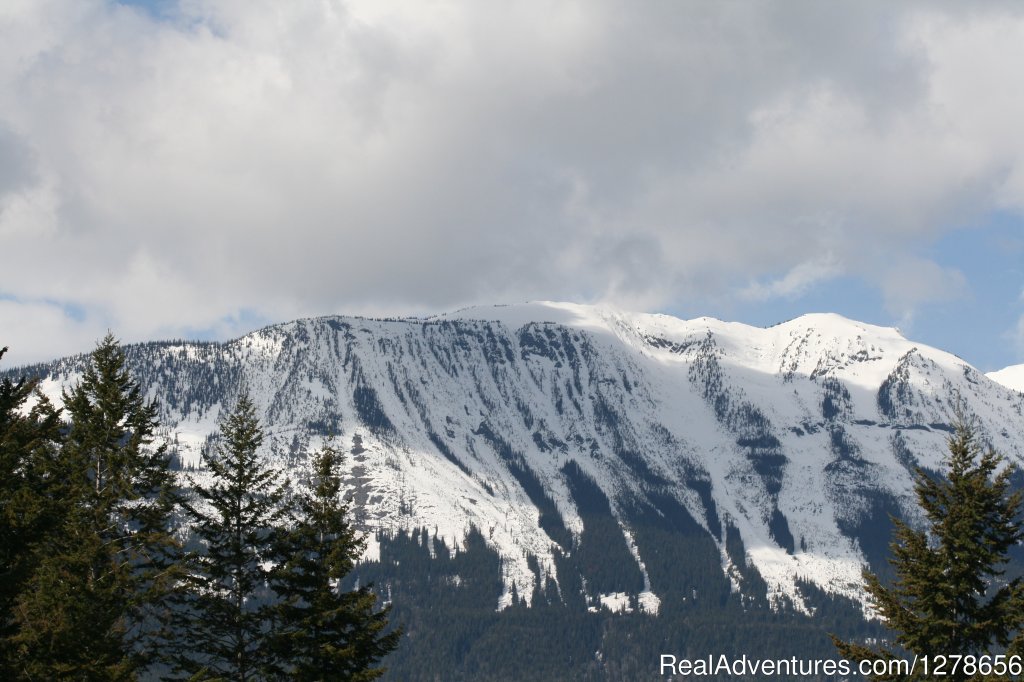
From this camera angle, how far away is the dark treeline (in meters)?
42.7

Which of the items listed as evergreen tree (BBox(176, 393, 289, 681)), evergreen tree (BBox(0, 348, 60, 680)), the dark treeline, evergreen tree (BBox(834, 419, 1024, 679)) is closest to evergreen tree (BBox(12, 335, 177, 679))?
the dark treeline

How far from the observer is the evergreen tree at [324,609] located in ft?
152

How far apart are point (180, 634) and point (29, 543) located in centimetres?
1158

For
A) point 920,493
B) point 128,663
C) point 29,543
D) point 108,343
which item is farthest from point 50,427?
point 920,493

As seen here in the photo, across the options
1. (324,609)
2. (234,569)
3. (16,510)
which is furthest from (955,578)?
(16,510)

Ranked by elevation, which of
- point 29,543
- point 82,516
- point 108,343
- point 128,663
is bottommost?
point 128,663

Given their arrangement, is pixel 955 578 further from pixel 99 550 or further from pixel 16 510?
pixel 16 510

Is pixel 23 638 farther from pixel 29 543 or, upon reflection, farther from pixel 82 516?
pixel 82 516

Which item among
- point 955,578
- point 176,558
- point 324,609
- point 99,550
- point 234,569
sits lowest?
point 955,578

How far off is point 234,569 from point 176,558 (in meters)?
2.60

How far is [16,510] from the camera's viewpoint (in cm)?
3659

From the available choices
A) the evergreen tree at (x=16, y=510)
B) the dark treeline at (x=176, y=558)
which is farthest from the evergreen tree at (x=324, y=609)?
the evergreen tree at (x=16, y=510)

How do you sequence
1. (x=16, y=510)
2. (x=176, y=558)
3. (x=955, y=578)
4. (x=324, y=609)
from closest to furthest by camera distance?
(x=16, y=510) < (x=955, y=578) < (x=324, y=609) < (x=176, y=558)

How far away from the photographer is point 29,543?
3675 centimetres
